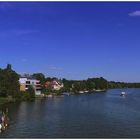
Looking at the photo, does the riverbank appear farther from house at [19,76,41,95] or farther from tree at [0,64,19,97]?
house at [19,76,41,95]

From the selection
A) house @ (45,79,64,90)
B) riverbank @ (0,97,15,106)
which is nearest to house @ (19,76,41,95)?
house @ (45,79,64,90)

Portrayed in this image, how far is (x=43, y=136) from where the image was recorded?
42.8 m

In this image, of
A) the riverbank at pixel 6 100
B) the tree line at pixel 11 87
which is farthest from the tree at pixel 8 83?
the riverbank at pixel 6 100

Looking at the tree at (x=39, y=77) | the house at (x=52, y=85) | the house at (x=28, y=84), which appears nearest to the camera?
the house at (x=28, y=84)

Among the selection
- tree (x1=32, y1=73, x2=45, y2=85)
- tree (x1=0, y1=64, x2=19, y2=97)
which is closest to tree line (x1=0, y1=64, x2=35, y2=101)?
tree (x1=0, y1=64, x2=19, y2=97)

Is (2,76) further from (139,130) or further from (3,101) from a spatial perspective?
(139,130)

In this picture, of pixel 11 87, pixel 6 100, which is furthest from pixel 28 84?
pixel 6 100

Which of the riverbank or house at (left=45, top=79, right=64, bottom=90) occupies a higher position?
house at (left=45, top=79, right=64, bottom=90)

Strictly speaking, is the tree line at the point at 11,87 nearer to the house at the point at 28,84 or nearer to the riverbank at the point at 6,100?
the riverbank at the point at 6,100

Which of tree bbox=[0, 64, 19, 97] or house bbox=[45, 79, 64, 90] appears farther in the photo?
house bbox=[45, 79, 64, 90]

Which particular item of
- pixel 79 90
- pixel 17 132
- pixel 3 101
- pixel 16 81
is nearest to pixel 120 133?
pixel 17 132

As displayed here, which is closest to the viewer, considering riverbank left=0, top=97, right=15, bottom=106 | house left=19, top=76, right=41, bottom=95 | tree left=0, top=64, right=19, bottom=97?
riverbank left=0, top=97, right=15, bottom=106

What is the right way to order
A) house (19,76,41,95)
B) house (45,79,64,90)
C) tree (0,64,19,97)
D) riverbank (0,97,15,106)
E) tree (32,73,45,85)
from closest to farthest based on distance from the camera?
riverbank (0,97,15,106) < tree (0,64,19,97) < house (19,76,41,95) < house (45,79,64,90) < tree (32,73,45,85)

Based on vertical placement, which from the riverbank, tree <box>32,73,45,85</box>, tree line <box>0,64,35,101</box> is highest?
tree <box>32,73,45,85</box>
